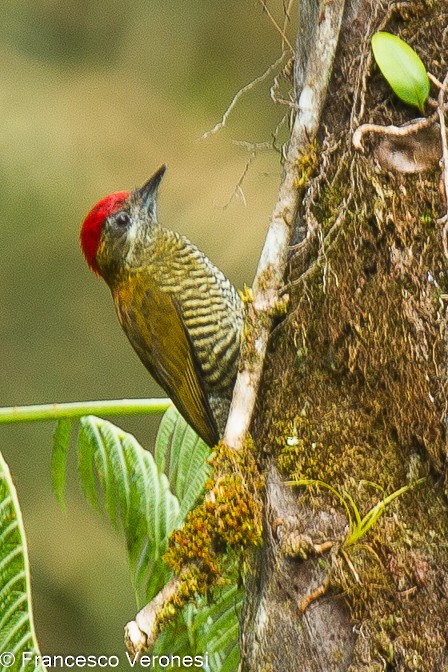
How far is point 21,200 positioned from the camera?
17.5 feet

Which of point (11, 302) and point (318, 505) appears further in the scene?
point (11, 302)

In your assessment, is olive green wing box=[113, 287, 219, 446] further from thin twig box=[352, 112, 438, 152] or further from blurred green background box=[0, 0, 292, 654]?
blurred green background box=[0, 0, 292, 654]

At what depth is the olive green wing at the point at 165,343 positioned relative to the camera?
3027 millimetres

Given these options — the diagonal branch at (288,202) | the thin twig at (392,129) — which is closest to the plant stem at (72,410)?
the diagonal branch at (288,202)

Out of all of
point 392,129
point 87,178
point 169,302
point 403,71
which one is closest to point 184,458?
point 169,302

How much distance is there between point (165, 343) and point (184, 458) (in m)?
0.40

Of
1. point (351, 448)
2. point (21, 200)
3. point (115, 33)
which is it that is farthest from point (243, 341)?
point (115, 33)

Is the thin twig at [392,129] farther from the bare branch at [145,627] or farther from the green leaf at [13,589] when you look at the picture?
the green leaf at [13,589]

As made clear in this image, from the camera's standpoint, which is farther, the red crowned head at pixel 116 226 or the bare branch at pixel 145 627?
the red crowned head at pixel 116 226

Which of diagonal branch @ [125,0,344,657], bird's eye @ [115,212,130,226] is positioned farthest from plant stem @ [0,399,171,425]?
bird's eye @ [115,212,130,226]

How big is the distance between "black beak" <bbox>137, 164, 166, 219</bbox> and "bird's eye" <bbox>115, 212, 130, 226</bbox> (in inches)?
3.4

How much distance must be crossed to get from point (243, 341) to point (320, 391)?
0.27m

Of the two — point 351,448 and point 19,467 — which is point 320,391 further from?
point 19,467

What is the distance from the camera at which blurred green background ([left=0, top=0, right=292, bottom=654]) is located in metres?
5.30
